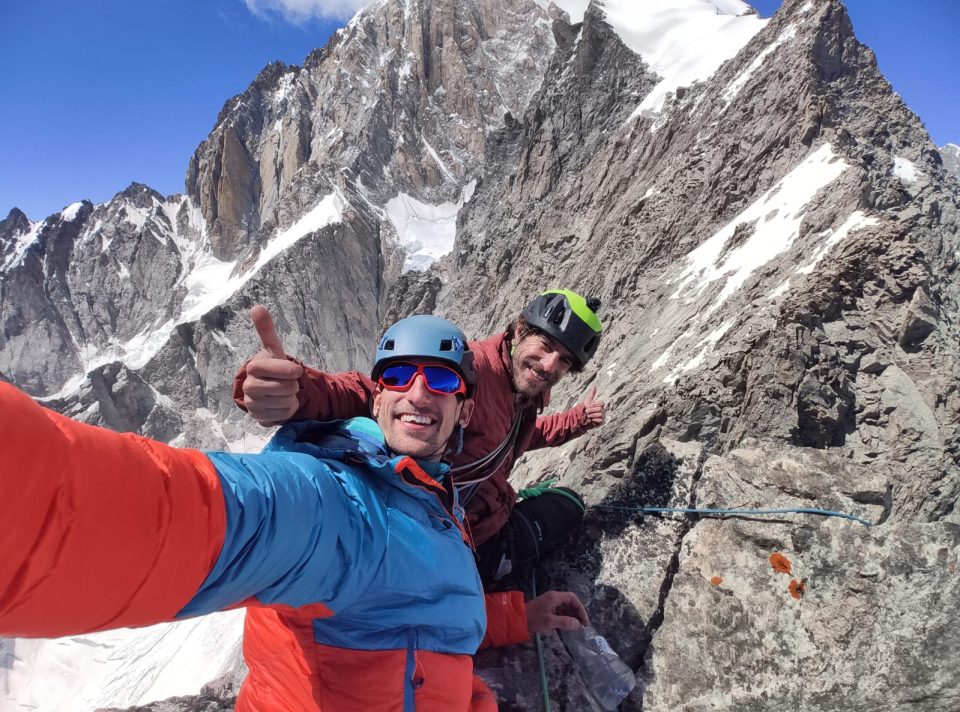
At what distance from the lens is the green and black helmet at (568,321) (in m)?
4.13

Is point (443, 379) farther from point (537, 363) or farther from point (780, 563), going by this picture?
point (780, 563)

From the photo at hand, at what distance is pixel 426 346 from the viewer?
296 cm

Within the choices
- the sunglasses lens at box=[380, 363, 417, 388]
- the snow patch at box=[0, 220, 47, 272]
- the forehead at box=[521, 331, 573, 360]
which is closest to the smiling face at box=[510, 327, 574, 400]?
the forehead at box=[521, 331, 573, 360]

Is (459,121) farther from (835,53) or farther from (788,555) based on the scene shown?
(788,555)

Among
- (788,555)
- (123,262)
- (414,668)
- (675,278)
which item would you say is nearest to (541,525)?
(788,555)

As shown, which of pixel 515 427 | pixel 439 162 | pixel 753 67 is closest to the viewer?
pixel 515 427

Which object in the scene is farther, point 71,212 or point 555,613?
point 71,212

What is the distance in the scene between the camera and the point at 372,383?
3234 mm

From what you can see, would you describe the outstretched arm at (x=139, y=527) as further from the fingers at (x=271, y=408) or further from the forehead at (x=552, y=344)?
the forehead at (x=552, y=344)

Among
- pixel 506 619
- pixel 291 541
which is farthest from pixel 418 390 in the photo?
pixel 506 619

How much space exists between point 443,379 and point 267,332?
949 millimetres

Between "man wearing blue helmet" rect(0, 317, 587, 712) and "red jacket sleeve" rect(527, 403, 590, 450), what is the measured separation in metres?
2.33

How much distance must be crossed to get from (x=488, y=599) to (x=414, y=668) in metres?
1.39

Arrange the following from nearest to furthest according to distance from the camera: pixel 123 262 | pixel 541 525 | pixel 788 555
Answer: pixel 788 555 < pixel 541 525 < pixel 123 262
